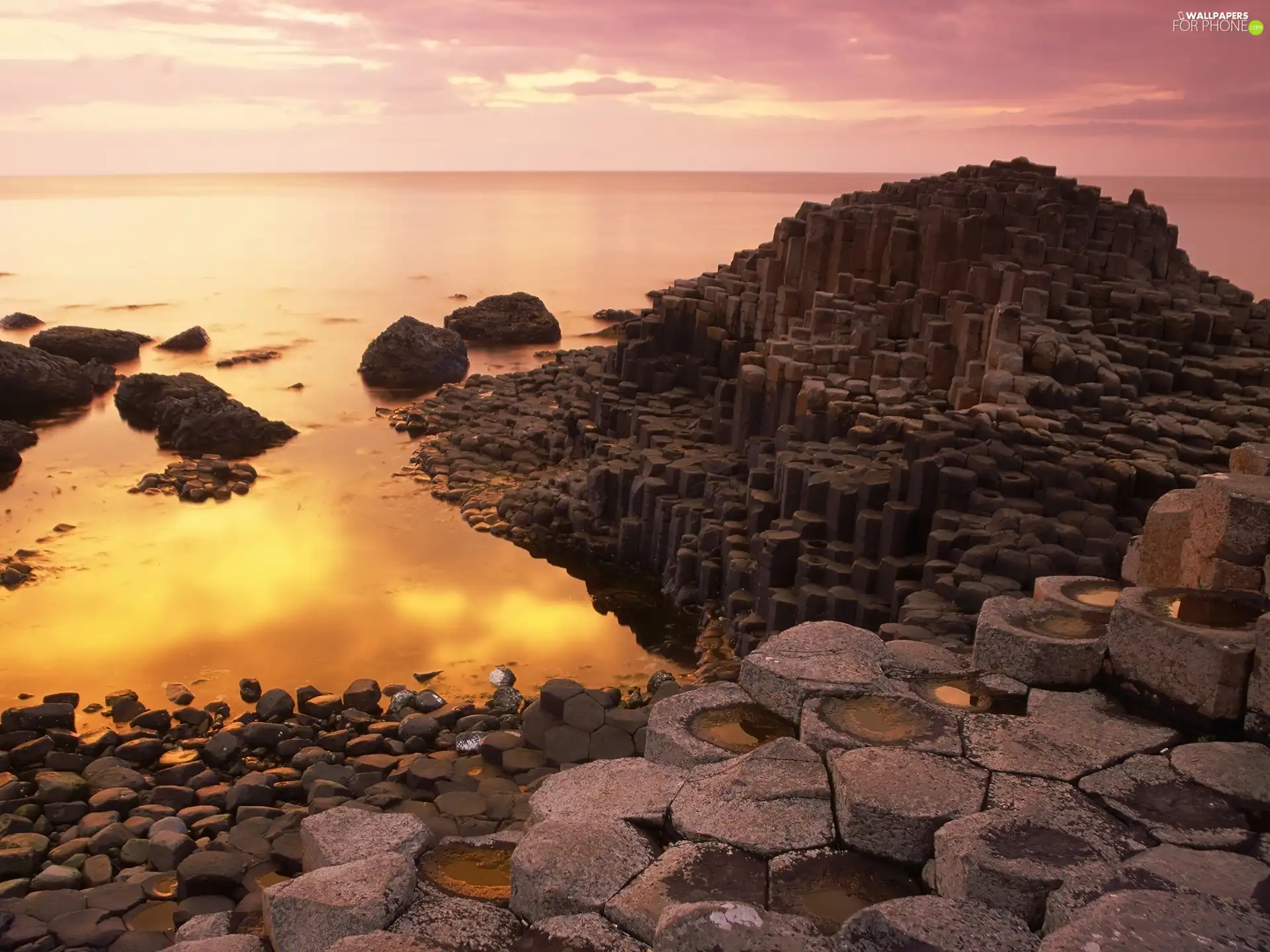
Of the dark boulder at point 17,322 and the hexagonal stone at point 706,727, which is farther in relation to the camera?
the dark boulder at point 17,322

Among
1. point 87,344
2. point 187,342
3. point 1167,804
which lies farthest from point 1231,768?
point 187,342

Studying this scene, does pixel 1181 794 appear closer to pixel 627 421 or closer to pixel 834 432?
pixel 834 432

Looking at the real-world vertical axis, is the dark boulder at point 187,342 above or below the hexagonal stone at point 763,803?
below

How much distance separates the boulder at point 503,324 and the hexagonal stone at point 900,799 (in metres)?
28.6

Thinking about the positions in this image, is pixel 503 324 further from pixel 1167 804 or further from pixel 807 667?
pixel 1167 804

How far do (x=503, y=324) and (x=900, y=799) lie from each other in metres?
29.4

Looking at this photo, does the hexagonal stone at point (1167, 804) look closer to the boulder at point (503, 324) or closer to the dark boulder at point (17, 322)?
the boulder at point (503, 324)

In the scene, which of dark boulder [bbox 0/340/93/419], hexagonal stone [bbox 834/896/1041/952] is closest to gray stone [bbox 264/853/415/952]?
hexagonal stone [bbox 834/896/1041/952]

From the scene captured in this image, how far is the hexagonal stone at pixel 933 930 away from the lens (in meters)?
3.52

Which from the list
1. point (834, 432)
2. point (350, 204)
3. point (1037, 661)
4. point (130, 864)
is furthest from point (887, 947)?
point (350, 204)

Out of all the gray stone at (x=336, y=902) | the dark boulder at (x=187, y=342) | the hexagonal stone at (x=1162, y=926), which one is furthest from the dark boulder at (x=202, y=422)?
the hexagonal stone at (x=1162, y=926)

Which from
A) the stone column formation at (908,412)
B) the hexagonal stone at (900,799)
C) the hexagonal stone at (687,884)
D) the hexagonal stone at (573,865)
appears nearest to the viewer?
the hexagonal stone at (687,884)

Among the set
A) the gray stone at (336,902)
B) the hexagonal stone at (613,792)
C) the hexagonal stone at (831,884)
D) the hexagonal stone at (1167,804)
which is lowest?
the gray stone at (336,902)

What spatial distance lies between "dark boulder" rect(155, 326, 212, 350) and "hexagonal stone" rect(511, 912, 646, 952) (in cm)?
3161
